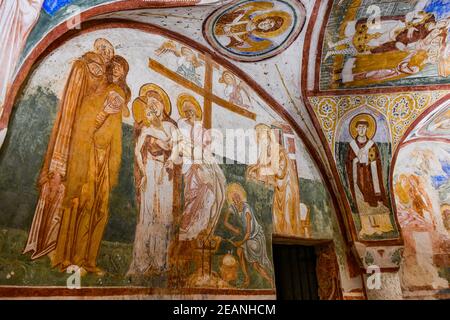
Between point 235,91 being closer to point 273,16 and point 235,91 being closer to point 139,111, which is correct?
point 273,16

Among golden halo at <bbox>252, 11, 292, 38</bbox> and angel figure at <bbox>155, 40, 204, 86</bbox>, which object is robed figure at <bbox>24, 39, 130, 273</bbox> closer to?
angel figure at <bbox>155, 40, 204, 86</bbox>

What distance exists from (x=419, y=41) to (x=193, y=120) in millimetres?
4139

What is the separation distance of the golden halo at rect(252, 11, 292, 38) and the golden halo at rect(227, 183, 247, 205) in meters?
2.48

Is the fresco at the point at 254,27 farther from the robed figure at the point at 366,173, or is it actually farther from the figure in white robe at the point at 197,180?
the robed figure at the point at 366,173

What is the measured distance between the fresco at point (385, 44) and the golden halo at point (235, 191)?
2.67m

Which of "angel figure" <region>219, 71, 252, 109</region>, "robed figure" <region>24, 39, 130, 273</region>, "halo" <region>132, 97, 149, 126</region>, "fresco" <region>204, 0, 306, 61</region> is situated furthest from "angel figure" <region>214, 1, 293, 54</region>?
"robed figure" <region>24, 39, 130, 273</region>

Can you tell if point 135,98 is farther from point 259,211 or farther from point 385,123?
point 385,123

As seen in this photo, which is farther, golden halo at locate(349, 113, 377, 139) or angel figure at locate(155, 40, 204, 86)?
golden halo at locate(349, 113, 377, 139)

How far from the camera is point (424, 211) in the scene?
30.6 ft

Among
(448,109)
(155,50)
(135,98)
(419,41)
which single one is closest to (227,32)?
(155,50)

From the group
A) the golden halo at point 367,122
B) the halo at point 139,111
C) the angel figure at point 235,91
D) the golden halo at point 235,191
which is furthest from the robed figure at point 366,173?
the halo at point 139,111

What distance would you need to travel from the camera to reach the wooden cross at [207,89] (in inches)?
200

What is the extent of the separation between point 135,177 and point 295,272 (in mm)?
4301

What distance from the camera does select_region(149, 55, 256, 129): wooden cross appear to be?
16.7 ft
